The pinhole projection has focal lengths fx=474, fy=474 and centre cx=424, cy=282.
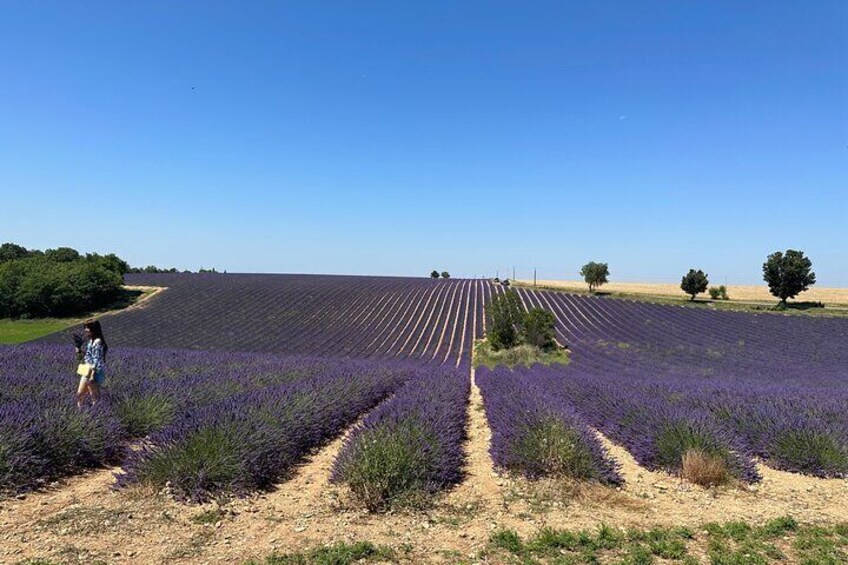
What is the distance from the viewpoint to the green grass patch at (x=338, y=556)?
10.3ft

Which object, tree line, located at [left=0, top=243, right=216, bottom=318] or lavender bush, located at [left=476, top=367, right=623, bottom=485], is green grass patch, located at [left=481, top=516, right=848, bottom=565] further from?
tree line, located at [left=0, top=243, right=216, bottom=318]

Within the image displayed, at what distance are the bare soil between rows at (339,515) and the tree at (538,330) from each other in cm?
1928

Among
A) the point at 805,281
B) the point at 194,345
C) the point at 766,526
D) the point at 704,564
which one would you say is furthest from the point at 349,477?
the point at 805,281

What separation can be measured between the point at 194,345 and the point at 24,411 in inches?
975

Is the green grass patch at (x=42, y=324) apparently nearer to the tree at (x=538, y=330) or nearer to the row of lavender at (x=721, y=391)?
the tree at (x=538, y=330)

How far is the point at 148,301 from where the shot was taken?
44.3 meters

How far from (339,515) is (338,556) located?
850mm

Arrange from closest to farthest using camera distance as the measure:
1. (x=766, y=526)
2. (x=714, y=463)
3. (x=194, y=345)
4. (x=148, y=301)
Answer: (x=766, y=526), (x=714, y=463), (x=194, y=345), (x=148, y=301)

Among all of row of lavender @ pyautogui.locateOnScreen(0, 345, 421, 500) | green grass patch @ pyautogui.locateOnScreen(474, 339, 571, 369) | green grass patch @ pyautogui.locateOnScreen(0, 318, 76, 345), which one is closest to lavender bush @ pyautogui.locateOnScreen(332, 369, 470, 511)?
row of lavender @ pyautogui.locateOnScreen(0, 345, 421, 500)

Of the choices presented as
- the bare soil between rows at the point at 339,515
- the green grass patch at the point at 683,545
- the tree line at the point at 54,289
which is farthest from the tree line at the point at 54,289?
the green grass patch at the point at 683,545

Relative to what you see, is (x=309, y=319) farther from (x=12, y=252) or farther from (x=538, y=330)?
(x=12, y=252)

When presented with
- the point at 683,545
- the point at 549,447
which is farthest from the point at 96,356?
the point at 683,545

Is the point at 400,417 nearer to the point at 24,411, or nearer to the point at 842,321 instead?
the point at 24,411

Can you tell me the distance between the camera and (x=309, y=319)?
123 feet
